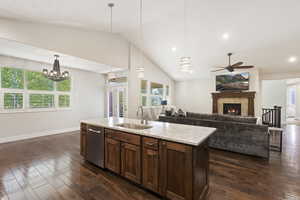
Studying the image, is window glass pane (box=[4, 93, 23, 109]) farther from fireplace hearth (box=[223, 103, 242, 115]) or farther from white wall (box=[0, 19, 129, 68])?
fireplace hearth (box=[223, 103, 242, 115])

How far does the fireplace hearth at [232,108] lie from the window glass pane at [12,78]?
9.07 m

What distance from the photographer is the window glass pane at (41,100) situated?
496 cm

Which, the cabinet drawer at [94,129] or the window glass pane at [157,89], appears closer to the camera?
the cabinet drawer at [94,129]

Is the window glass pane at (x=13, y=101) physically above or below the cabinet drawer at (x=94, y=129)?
above

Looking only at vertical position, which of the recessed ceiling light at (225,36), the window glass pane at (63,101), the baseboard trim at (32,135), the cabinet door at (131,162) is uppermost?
the recessed ceiling light at (225,36)

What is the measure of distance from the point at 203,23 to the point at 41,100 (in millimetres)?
6386

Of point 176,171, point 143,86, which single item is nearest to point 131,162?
point 176,171

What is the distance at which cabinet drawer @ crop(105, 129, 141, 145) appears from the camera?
2.05m

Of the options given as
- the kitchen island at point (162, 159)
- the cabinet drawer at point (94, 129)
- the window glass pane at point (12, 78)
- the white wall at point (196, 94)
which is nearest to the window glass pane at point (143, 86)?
the white wall at point (196, 94)

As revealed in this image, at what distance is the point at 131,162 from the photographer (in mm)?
2135

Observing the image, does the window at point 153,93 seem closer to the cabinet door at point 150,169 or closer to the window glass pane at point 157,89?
the window glass pane at point 157,89

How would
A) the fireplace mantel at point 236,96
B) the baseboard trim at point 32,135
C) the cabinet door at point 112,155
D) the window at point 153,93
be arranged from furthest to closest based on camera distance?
the window at point 153,93
the fireplace mantel at point 236,96
the baseboard trim at point 32,135
the cabinet door at point 112,155

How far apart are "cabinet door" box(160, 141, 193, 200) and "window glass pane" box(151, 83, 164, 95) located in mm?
6361

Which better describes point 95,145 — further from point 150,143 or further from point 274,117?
point 274,117
